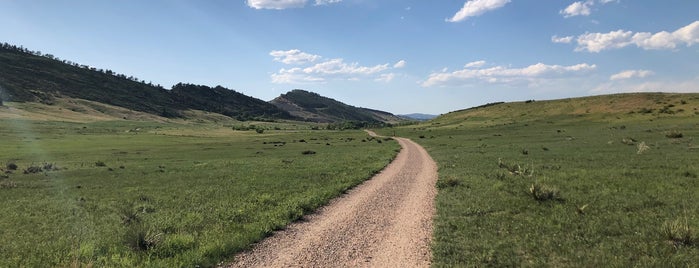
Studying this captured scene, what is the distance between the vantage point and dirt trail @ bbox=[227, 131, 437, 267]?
12.4 m

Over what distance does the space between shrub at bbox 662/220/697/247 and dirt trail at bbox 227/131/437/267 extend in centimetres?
665

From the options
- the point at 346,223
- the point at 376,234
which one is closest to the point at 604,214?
the point at 376,234

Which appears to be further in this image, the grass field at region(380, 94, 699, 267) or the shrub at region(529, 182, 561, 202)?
the shrub at region(529, 182, 561, 202)

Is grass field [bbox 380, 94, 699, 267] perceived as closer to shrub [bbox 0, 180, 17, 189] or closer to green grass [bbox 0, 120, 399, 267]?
green grass [bbox 0, 120, 399, 267]

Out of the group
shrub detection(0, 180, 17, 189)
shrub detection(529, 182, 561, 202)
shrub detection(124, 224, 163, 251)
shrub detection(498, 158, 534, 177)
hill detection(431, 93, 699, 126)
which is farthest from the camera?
hill detection(431, 93, 699, 126)

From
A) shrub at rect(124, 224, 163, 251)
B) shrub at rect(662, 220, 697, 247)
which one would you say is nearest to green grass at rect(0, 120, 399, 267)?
shrub at rect(124, 224, 163, 251)

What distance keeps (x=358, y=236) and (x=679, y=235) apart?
9.17 m

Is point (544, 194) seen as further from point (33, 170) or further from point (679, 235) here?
point (33, 170)

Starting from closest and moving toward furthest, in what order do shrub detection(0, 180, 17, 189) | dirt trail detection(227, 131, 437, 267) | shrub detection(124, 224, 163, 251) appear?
dirt trail detection(227, 131, 437, 267) < shrub detection(124, 224, 163, 251) < shrub detection(0, 180, 17, 189)

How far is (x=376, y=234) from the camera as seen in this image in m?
15.0

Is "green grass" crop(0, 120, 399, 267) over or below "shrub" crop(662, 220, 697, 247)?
below

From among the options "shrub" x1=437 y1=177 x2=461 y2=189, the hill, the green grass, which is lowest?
the green grass

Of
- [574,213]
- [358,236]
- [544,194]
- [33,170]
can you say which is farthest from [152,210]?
[33,170]

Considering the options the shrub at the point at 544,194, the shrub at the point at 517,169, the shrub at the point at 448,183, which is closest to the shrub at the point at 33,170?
the shrub at the point at 448,183
